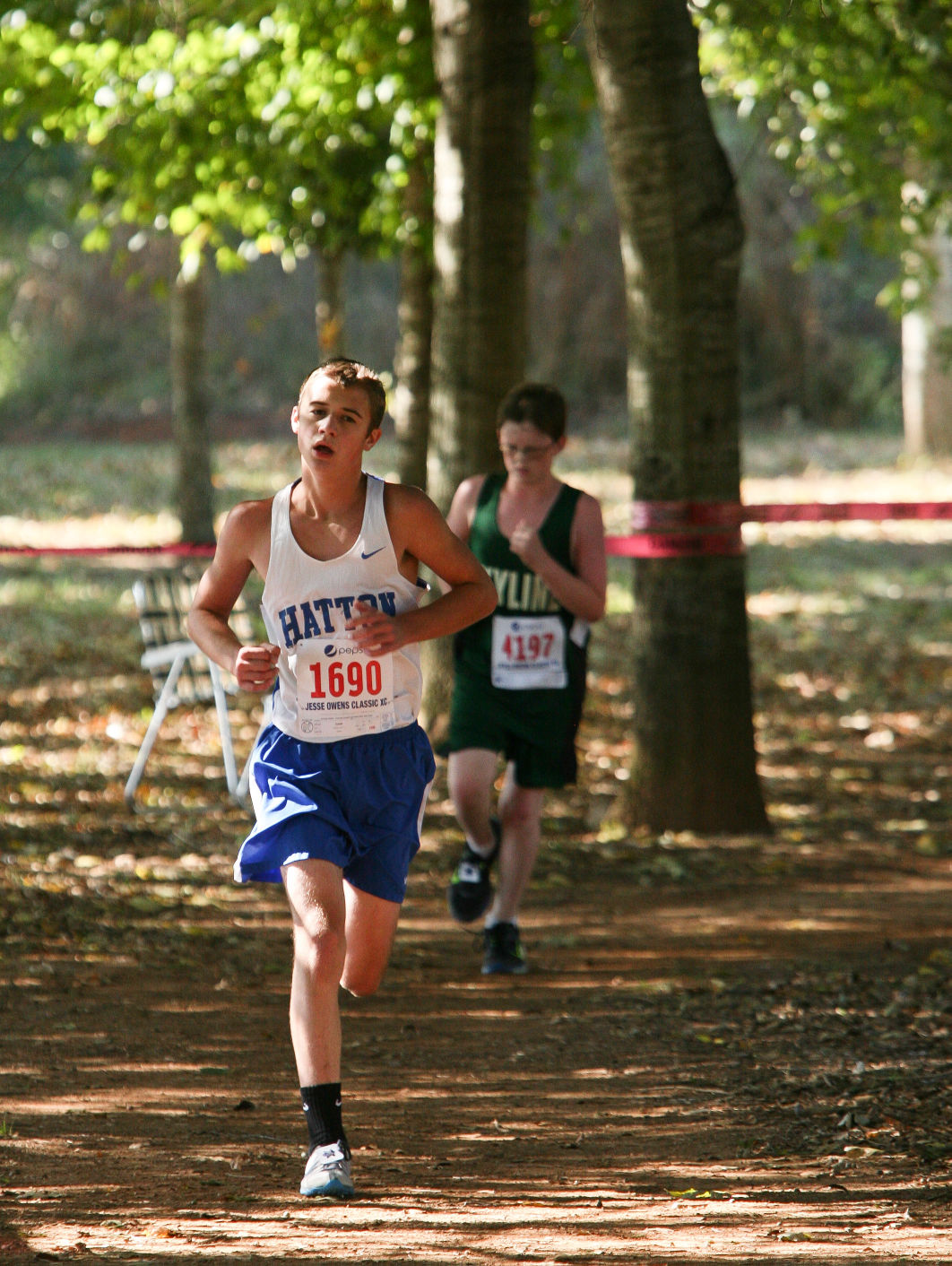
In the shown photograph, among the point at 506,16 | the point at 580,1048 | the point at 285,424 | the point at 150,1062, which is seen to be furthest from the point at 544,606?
the point at 285,424

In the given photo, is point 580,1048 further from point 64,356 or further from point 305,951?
point 64,356

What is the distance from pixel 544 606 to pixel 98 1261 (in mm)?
3157

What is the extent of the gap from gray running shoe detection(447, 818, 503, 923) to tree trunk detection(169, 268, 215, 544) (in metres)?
10.8

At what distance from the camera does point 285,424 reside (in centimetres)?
3531

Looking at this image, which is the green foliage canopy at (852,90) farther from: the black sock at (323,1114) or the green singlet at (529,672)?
the black sock at (323,1114)

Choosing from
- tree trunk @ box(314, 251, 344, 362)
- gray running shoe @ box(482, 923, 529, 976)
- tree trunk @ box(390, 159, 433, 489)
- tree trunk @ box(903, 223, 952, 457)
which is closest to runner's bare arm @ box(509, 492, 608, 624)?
gray running shoe @ box(482, 923, 529, 976)

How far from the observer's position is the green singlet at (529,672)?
625 centimetres

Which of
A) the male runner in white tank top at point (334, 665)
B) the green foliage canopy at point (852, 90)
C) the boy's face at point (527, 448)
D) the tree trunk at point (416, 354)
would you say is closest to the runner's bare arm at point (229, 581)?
the male runner in white tank top at point (334, 665)

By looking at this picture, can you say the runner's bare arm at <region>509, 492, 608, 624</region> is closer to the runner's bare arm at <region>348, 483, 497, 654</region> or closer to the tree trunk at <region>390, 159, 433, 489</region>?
the runner's bare arm at <region>348, 483, 497, 654</region>

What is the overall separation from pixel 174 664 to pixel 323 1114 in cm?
510

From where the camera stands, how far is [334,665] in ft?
14.1

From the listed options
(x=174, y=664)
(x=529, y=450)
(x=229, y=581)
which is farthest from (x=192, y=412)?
(x=229, y=581)

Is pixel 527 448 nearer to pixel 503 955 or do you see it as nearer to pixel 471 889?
pixel 471 889

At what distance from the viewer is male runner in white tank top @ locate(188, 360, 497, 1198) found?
421 cm
